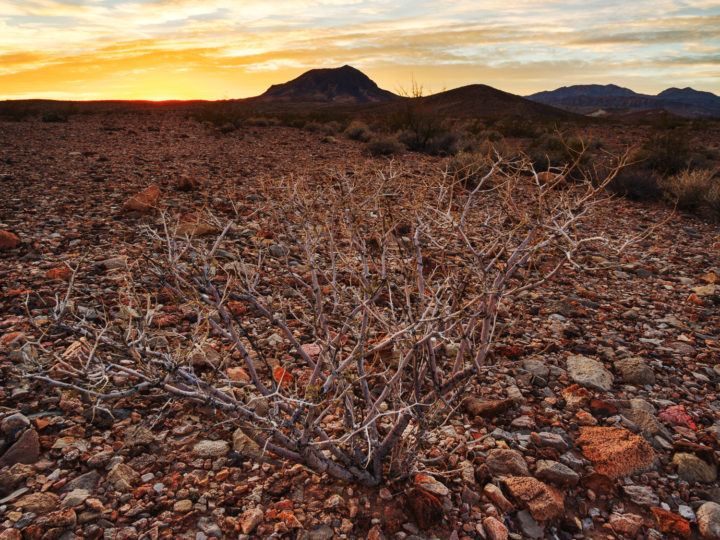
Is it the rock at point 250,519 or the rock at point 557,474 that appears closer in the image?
the rock at point 250,519

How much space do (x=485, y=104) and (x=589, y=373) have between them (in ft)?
267

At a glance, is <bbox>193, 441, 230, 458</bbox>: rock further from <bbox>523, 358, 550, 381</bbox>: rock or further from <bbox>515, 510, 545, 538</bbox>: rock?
<bbox>523, 358, 550, 381</bbox>: rock

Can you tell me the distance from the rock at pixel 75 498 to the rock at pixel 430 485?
1.73 metres

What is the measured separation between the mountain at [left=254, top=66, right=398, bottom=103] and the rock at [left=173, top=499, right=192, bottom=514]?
146274 millimetres

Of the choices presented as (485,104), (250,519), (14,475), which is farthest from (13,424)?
(485,104)

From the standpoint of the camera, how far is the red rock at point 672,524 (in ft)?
7.39

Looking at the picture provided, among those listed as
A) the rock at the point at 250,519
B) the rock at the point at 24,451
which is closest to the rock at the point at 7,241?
the rock at the point at 24,451

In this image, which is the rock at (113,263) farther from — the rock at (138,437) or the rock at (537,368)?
the rock at (537,368)

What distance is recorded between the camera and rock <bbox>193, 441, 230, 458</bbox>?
2.69m

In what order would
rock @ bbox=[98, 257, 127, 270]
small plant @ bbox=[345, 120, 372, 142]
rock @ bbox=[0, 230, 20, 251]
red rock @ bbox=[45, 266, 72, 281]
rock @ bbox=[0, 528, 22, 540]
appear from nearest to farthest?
rock @ bbox=[0, 528, 22, 540] < red rock @ bbox=[45, 266, 72, 281] < rock @ bbox=[98, 257, 127, 270] < rock @ bbox=[0, 230, 20, 251] < small plant @ bbox=[345, 120, 372, 142]

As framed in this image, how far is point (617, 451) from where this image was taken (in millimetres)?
2695

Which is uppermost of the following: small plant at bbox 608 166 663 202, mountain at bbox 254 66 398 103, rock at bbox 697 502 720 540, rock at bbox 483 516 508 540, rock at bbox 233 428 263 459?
mountain at bbox 254 66 398 103

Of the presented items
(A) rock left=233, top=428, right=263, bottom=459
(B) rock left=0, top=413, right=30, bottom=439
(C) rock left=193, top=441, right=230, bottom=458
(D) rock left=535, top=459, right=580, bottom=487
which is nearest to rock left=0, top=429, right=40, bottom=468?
(B) rock left=0, top=413, right=30, bottom=439

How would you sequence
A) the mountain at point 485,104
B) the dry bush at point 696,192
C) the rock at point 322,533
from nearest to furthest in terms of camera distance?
the rock at point 322,533 < the dry bush at point 696,192 < the mountain at point 485,104
